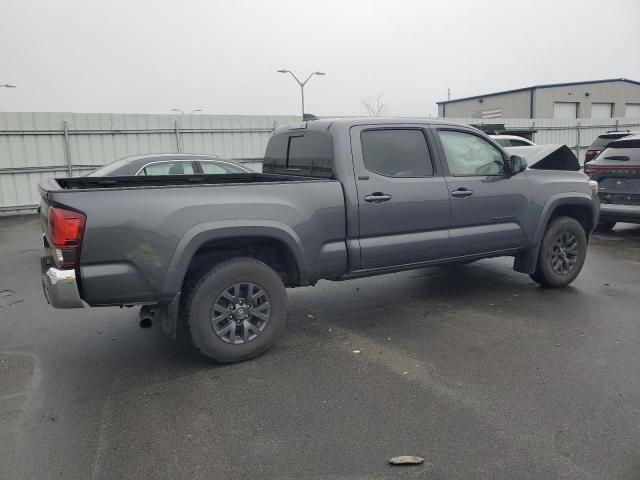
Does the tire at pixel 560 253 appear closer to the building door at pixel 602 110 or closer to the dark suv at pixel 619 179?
the dark suv at pixel 619 179

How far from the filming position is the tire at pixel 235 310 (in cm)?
397

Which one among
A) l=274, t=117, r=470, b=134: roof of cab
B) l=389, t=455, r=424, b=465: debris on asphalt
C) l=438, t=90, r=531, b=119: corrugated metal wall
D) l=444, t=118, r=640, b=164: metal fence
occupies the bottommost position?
l=389, t=455, r=424, b=465: debris on asphalt

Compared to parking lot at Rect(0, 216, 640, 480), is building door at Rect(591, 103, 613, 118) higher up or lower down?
higher up

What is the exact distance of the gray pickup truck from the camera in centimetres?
362

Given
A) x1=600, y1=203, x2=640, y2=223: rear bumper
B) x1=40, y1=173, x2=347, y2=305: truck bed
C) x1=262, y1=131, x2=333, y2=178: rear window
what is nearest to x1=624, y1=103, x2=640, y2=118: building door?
x1=600, y1=203, x2=640, y2=223: rear bumper

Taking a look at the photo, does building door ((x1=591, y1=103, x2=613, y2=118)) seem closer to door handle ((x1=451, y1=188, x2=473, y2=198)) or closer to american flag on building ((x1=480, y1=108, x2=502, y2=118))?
american flag on building ((x1=480, y1=108, x2=502, y2=118))

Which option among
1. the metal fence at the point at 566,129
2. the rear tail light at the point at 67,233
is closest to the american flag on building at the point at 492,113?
the metal fence at the point at 566,129

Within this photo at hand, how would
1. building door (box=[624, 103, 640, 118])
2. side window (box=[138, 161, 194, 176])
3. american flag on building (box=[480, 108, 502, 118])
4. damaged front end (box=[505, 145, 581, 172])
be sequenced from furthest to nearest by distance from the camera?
1. american flag on building (box=[480, 108, 502, 118])
2. building door (box=[624, 103, 640, 118])
3. side window (box=[138, 161, 194, 176])
4. damaged front end (box=[505, 145, 581, 172])

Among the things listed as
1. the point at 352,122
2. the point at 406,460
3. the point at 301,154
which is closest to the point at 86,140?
the point at 301,154

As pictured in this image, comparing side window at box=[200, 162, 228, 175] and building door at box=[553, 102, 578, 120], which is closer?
side window at box=[200, 162, 228, 175]

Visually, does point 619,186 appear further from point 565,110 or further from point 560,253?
point 565,110

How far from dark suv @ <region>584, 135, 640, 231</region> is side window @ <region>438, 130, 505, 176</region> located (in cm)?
436

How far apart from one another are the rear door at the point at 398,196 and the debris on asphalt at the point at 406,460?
2.03 m

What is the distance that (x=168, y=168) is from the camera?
344 inches
